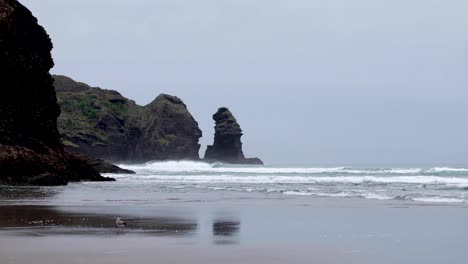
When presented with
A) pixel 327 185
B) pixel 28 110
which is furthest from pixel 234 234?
pixel 28 110

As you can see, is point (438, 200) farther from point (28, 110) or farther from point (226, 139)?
point (226, 139)

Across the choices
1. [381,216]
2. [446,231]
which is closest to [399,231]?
[446,231]

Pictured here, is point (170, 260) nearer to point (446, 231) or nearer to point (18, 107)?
point (446, 231)

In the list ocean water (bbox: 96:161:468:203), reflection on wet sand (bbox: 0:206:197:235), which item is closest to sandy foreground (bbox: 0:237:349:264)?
reflection on wet sand (bbox: 0:206:197:235)

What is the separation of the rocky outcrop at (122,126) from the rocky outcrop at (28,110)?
53.8m

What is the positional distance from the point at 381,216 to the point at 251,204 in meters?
6.32

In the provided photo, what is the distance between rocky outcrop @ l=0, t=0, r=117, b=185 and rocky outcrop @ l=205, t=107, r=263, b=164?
96597 mm

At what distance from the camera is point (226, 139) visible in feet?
466

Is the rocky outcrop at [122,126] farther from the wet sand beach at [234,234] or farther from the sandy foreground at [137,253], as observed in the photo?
the sandy foreground at [137,253]

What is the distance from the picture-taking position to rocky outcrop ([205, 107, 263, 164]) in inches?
5591

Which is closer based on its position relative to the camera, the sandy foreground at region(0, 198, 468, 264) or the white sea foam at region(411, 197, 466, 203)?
the sandy foreground at region(0, 198, 468, 264)

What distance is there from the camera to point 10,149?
3659cm

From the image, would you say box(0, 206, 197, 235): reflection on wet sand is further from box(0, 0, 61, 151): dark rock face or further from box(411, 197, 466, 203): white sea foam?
box(0, 0, 61, 151): dark rock face

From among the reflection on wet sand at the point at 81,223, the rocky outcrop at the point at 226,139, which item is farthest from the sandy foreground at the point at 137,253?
the rocky outcrop at the point at 226,139
